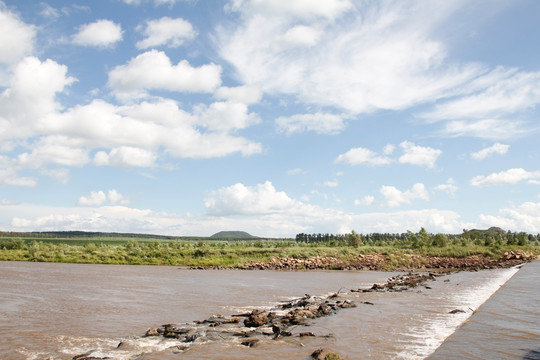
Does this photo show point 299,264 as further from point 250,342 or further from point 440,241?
point 250,342

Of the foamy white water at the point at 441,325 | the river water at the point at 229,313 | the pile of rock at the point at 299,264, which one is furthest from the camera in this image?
the pile of rock at the point at 299,264

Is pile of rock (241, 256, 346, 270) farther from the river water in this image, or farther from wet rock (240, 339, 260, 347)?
wet rock (240, 339, 260, 347)

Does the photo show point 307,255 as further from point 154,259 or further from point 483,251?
point 483,251

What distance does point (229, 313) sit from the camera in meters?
18.4

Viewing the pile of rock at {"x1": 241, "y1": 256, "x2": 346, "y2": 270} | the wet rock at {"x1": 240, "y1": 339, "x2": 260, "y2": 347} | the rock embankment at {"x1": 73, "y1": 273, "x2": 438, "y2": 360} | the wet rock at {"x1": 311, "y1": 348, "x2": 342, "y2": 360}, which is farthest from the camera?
the pile of rock at {"x1": 241, "y1": 256, "x2": 346, "y2": 270}

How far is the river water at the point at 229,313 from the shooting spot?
11156 mm

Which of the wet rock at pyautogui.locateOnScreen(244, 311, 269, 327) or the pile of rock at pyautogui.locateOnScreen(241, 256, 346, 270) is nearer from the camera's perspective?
the wet rock at pyautogui.locateOnScreen(244, 311, 269, 327)

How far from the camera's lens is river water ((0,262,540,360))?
36.6 ft

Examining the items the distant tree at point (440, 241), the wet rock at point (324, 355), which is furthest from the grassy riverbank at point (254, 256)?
the wet rock at point (324, 355)

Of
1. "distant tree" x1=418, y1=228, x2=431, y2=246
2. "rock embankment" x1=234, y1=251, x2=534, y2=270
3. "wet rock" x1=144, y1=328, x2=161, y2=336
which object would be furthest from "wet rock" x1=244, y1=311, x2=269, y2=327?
"distant tree" x1=418, y1=228, x2=431, y2=246

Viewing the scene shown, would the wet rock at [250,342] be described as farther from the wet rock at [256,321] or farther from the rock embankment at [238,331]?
the wet rock at [256,321]

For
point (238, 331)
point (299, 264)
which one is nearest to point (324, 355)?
point (238, 331)

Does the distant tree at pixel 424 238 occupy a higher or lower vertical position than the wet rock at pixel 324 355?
higher

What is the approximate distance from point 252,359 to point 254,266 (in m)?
43.3
